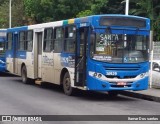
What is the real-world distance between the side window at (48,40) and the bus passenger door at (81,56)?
2906mm

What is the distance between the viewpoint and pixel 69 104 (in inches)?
568

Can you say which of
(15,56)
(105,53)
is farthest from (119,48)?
(15,56)

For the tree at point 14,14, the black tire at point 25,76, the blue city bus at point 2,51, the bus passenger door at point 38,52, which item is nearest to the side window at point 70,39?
the bus passenger door at point 38,52

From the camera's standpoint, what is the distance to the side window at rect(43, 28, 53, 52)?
18916 millimetres

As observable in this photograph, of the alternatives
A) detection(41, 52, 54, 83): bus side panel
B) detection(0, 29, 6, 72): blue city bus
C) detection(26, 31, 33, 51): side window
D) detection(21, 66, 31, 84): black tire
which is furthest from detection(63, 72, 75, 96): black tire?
detection(0, 29, 6, 72): blue city bus

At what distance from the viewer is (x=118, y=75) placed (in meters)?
15.4

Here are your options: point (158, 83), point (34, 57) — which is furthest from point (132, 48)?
point (34, 57)

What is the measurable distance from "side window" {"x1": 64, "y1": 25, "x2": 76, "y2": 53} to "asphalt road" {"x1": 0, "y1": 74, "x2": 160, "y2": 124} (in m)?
1.73

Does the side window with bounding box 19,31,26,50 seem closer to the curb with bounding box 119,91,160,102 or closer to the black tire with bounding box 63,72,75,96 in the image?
the black tire with bounding box 63,72,75,96

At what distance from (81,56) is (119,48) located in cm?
136

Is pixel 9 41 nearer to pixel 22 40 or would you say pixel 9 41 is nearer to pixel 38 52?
pixel 22 40

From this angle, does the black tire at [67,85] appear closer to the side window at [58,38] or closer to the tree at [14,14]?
the side window at [58,38]

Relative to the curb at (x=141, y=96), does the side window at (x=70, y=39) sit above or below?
above

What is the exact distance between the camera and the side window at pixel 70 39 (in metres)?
16.6
